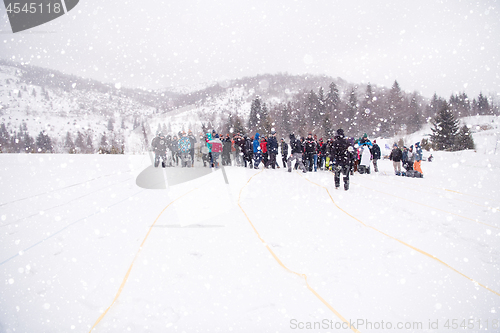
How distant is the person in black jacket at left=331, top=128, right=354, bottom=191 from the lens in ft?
29.2

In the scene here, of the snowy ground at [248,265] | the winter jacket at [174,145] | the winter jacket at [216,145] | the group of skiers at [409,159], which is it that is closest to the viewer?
the snowy ground at [248,265]

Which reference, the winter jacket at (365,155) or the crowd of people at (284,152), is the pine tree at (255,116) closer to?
the crowd of people at (284,152)

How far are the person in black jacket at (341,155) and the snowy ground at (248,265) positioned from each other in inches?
81.2

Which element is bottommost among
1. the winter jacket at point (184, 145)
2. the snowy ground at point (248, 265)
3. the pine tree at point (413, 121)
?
the snowy ground at point (248, 265)

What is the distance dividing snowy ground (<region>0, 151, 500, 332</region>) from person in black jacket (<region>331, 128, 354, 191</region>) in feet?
6.76

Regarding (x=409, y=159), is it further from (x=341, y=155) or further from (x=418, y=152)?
(x=341, y=155)

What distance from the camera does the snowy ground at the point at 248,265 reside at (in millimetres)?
2762

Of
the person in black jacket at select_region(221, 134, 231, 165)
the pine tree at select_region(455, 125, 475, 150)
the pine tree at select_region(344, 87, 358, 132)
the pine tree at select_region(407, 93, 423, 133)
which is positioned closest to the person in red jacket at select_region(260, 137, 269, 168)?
the person in black jacket at select_region(221, 134, 231, 165)

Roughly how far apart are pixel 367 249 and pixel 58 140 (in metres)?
157

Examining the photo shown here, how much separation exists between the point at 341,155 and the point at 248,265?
6.55 meters

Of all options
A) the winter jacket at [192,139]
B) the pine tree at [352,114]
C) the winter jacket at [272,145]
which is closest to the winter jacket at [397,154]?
the winter jacket at [272,145]

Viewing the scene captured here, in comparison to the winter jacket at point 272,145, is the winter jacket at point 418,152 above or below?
below

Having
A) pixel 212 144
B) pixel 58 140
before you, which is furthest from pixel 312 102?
pixel 58 140

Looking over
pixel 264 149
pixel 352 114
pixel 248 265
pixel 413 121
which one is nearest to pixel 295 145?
pixel 264 149
